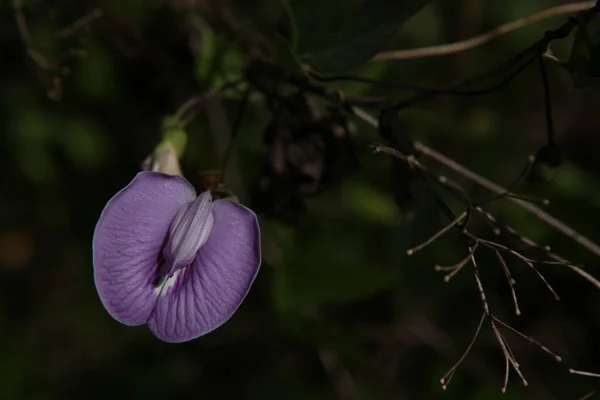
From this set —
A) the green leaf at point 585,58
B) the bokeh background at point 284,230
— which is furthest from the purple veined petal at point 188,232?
the bokeh background at point 284,230

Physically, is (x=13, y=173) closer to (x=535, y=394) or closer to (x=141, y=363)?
(x=141, y=363)

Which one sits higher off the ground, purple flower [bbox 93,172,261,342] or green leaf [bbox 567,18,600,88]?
green leaf [bbox 567,18,600,88]

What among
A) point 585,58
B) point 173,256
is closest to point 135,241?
point 173,256

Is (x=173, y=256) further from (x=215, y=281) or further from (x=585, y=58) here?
(x=585, y=58)

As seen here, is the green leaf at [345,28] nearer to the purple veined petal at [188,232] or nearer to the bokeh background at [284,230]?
the purple veined petal at [188,232]

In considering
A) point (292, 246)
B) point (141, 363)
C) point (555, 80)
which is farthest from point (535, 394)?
point (141, 363)

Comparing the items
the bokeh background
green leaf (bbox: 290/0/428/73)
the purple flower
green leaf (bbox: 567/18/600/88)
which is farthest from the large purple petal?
the bokeh background

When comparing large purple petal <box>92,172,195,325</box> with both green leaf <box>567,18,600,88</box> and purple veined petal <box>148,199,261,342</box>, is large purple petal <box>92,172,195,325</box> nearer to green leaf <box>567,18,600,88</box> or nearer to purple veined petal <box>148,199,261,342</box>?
purple veined petal <box>148,199,261,342</box>
